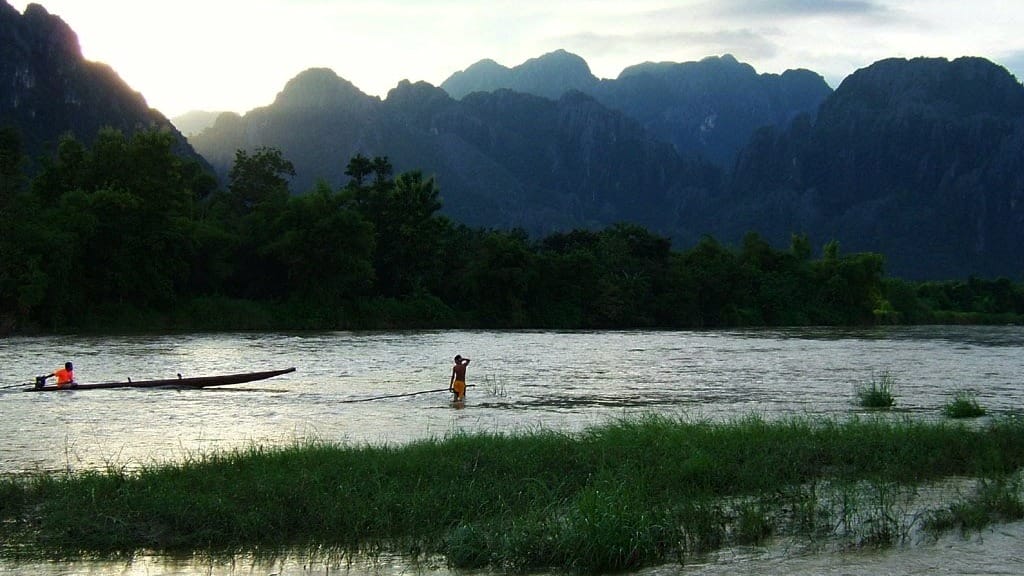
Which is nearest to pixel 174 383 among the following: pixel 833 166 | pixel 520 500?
pixel 520 500

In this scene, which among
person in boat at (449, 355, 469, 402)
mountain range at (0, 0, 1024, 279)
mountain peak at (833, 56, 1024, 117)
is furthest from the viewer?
mountain peak at (833, 56, 1024, 117)

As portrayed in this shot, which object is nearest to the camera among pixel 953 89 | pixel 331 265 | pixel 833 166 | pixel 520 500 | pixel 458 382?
pixel 520 500

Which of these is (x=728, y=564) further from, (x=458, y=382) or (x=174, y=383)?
(x=174, y=383)

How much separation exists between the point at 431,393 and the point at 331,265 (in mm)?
31878

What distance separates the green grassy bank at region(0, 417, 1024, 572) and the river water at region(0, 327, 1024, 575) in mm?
435

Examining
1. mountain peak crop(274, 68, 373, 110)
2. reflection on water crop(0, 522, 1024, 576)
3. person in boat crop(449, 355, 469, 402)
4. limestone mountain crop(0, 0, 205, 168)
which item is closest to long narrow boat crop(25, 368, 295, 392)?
person in boat crop(449, 355, 469, 402)

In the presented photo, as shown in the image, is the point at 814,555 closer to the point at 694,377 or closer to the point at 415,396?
the point at 415,396

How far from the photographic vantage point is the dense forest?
42.6m

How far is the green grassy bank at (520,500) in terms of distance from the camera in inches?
295

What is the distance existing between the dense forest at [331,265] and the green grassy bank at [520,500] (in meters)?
34.6

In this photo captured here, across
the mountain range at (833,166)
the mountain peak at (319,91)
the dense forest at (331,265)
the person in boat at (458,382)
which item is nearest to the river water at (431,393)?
the person in boat at (458,382)

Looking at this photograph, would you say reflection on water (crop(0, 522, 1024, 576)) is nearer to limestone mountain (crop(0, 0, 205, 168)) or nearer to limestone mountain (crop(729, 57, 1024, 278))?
limestone mountain (crop(0, 0, 205, 168))

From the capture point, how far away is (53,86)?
112 metres

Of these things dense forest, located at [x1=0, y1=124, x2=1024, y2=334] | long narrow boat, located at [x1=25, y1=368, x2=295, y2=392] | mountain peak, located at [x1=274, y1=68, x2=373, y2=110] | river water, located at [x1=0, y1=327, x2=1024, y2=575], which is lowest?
river water, located at [x1=0, y1=327, x2=1024, y2=575]
